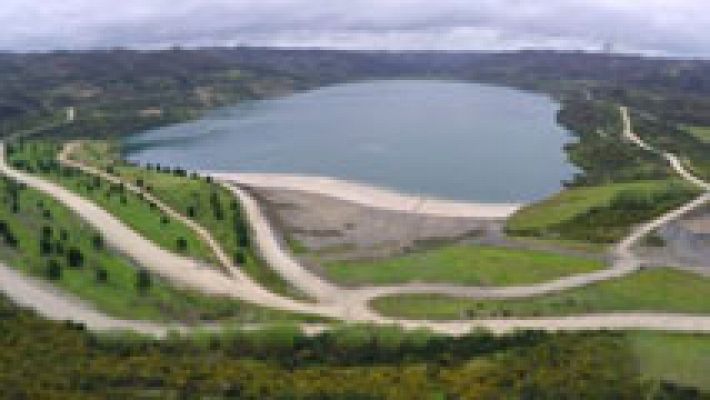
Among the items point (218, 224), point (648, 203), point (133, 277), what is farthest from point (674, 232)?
point (133, 277)

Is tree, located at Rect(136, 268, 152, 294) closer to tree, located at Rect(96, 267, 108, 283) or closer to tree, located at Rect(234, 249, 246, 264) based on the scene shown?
tree, located at Rect(96, 267, 108, 283)

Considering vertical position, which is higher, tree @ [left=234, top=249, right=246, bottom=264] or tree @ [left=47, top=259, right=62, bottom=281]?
tree @ [left=47, top=259, right=62, bottom=281]

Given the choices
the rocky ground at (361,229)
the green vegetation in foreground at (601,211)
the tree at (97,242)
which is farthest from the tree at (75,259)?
the green vegetation in foreground at (601,211)

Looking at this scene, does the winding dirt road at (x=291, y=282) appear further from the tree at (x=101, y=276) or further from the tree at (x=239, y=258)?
the tree at (x=101, y=276)

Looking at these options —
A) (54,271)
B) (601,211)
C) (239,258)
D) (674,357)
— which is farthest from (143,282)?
(601,211)

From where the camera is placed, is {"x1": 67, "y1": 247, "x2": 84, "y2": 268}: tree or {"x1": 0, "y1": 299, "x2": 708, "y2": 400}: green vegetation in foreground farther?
{"x1": 67, "y1": 247, "x2": 84, "y2": 268}: tree

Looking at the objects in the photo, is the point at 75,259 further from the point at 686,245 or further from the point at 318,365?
the point at 686,245

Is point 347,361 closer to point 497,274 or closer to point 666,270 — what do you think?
point 497,274

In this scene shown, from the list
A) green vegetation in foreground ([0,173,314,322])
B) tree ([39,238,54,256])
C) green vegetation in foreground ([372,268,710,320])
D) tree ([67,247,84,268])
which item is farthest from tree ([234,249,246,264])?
tree ([39,238,54,256])
